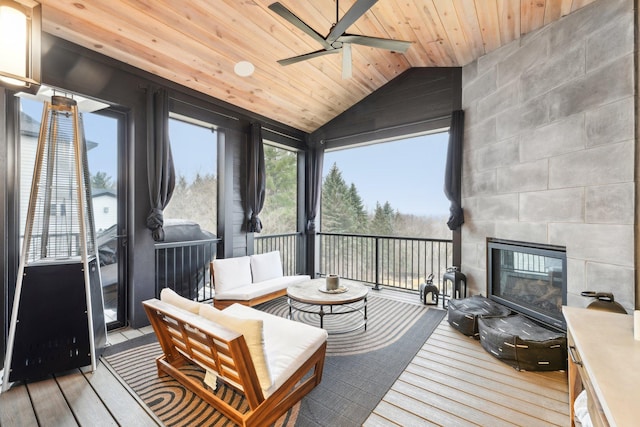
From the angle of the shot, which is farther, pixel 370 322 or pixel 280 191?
pixel 280 191

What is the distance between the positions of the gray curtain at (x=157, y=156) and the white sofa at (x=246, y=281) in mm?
843

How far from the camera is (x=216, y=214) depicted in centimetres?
418

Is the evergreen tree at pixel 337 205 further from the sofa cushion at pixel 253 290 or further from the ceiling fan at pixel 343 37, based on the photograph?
the ceiling fan at pixel 343 37

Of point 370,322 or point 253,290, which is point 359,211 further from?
point 253,290

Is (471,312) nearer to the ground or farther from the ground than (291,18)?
nearer to the ground

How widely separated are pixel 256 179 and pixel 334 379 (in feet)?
10.2

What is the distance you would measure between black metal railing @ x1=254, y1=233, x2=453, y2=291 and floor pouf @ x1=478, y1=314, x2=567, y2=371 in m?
1.67

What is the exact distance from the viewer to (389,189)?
550 cm

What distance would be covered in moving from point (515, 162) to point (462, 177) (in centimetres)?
79

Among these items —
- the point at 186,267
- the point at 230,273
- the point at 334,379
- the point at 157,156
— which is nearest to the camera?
the point at 334,379

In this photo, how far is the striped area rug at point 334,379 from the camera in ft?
5.89

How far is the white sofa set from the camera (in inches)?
134

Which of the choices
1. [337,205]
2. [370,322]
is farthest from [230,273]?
[337,205]

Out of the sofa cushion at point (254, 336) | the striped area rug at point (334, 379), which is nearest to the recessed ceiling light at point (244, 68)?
the sofa cushion at point (254, 336)
